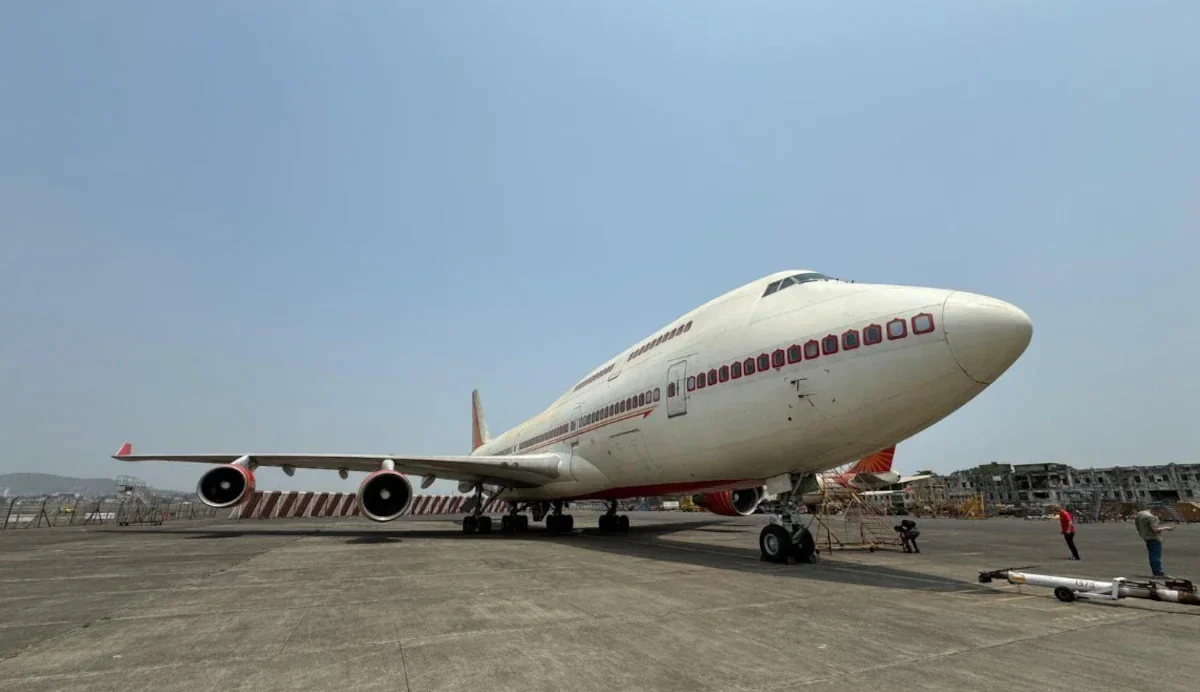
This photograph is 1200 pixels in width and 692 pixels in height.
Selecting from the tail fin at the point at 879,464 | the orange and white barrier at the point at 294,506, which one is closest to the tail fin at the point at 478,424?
the orange and white barrier at the point at 294,506

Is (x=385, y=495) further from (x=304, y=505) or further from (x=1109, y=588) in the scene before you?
(x=304, y=505)

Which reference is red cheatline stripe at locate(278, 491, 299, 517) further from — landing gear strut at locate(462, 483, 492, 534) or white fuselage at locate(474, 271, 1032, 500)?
white fuselage at locate(474, 271, 1032, 500)

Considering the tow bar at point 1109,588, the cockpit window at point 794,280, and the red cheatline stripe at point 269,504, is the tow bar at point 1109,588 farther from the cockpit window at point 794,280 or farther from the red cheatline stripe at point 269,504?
the red cheatline stripe at point 269,504

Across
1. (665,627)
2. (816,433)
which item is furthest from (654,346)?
(665,627)

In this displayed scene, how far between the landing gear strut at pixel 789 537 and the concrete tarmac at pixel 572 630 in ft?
2.16

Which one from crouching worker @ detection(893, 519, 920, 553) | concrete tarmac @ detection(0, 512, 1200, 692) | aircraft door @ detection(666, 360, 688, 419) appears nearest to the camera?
concrete tarmac @ detection(0, 512, 1200, 692)

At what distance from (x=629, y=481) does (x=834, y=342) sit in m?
7.75

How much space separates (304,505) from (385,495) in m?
32.1

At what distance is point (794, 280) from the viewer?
35.8 feet

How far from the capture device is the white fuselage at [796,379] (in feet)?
25.6

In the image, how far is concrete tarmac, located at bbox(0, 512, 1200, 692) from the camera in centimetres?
382

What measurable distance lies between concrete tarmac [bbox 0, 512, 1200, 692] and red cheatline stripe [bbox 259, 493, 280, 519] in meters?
32.2

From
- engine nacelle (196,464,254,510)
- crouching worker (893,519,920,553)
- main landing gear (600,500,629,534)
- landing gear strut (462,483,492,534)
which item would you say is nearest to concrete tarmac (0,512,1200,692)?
crouching worker (893,519,920,553)

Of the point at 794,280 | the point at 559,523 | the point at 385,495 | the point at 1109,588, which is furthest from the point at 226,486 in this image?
the point at 1109,588
